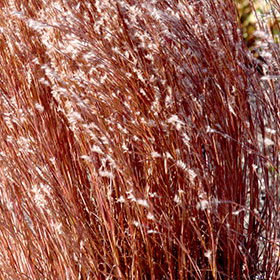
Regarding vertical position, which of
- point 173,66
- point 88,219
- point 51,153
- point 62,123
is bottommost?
point 88,219

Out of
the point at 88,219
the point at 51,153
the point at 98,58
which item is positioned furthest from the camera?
the point at 88,219

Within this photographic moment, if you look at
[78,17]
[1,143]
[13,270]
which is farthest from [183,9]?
[13,270]

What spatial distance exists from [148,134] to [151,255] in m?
0.41

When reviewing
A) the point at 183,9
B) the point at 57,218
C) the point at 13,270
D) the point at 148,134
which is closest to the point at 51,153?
the point at 57,218

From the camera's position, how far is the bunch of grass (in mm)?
1474

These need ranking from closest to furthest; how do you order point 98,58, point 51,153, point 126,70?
point 98,58 < point 51,153 < point 126,70

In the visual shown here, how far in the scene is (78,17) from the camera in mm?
1552

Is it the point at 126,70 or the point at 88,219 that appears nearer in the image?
the point at 126,70

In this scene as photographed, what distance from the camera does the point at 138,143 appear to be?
1.53 meters

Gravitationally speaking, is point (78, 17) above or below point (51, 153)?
above

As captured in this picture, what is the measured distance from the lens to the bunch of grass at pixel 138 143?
1474 mm

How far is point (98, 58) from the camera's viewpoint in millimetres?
1379

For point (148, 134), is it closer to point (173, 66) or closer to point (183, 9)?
point (173, 66)

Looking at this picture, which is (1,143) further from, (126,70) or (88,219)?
(126,70)
